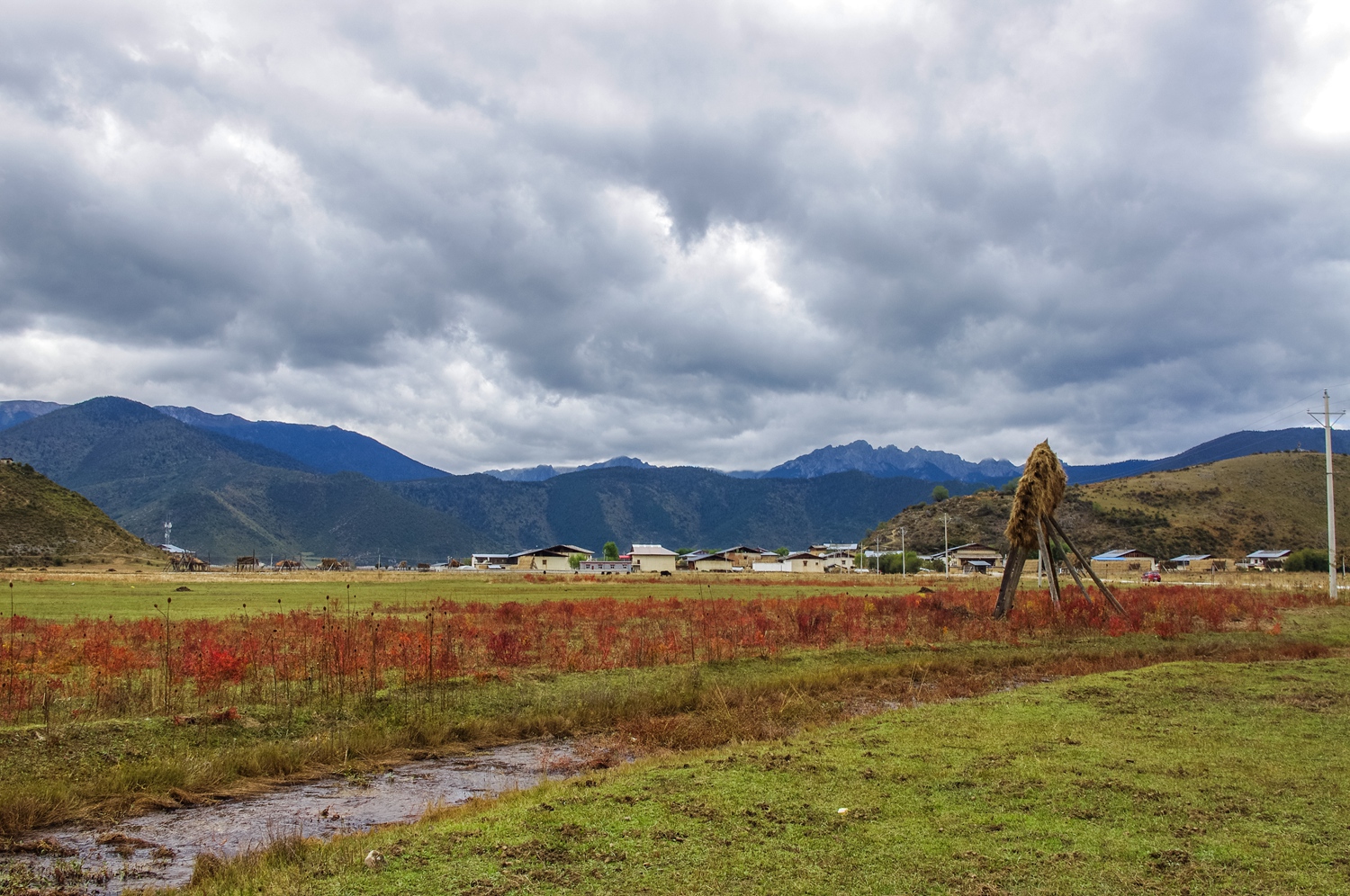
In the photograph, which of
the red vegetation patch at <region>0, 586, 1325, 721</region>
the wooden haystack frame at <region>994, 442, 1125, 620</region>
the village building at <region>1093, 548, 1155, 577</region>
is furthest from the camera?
the village building at <region>1093, 548, 1155, 577</region>

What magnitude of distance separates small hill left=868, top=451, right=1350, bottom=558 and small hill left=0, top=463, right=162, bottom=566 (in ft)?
439

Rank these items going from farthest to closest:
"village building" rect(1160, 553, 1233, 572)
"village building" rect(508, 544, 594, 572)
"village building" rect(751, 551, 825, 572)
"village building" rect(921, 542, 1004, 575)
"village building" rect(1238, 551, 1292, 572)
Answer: "village building" rect(508, 544, 594, 572), "village building" rect(751, 551, 825, 572), "village building" rect(921, 542, 1004, 575), "village building" rect(1160, 553, 1233, 572), "village building" rect(1238, 551, 1292, 572)

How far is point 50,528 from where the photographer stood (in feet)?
376

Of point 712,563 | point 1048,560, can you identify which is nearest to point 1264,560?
point 712,563

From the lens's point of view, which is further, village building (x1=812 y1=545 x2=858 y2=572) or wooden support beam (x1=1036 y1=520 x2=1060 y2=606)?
village building (x1=812 y1=545 x2=858 y2=572)

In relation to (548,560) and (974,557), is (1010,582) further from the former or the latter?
(548,560)

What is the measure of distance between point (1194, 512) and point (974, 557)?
135 feet

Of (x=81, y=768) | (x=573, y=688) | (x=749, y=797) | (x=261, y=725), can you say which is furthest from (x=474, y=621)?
(x=749, y=797)

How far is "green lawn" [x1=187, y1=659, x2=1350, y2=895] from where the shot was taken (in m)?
7.29

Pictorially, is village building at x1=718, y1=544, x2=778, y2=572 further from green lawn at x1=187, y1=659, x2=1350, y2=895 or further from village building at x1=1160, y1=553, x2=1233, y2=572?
green lawn at x1=187, y1=659, x2=1350, y2=895

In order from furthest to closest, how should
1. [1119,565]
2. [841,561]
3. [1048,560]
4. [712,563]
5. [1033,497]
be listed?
[712,563] < [841,561] < [1119,565] < [1048,560] < [1033,497]

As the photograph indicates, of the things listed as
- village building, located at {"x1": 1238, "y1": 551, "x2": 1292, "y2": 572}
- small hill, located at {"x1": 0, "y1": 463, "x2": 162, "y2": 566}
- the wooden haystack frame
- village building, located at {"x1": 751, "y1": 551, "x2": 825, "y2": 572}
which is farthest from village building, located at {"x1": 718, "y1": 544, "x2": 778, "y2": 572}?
the wooden haystack frame

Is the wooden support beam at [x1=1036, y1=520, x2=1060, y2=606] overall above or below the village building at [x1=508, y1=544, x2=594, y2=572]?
above

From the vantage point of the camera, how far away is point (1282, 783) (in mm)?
10078
